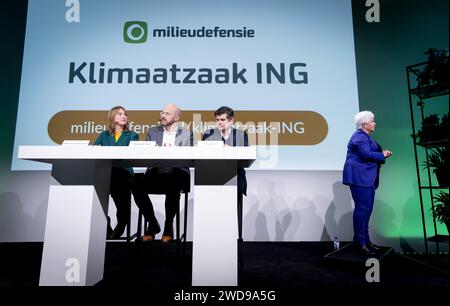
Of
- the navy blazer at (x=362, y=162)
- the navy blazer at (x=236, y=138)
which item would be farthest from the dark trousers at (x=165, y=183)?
the navy blazer at (x=362, y=162)

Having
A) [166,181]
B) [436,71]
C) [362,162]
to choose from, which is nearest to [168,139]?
[166,181]

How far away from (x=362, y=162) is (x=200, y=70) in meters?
2.17

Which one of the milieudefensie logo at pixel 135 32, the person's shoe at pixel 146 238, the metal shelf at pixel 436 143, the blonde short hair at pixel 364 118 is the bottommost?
the person's shoe at pixel 146 238

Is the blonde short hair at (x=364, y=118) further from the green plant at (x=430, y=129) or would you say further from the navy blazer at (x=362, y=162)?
the green plant at (x=430, y=129)

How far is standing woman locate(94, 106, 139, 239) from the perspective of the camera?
245 cm

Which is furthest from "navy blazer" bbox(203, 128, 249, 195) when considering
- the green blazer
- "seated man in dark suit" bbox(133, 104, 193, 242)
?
the green blazer

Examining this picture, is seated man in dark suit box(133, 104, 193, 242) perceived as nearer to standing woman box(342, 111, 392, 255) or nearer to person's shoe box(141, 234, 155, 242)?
person's shoe box(141, 234, 155, 242)

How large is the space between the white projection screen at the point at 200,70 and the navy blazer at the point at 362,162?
74 centimetres

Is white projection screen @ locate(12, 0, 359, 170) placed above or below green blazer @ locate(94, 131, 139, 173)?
above

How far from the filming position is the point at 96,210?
1756 mm

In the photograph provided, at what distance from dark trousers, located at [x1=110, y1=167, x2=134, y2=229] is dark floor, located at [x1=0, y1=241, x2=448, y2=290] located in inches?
10.4

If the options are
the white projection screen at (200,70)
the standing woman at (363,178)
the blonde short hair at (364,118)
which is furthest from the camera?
the white projection screen at (200,70)

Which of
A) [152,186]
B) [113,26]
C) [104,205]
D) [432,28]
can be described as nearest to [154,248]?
[152,186]

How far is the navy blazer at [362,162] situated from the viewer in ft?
8.73
